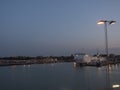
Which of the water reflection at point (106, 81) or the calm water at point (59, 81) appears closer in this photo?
the water reflection at point (106, 81)

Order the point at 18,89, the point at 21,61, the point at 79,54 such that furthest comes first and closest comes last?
1. the point at 21,61
2. the point at 79,54
3. the point at 18,89

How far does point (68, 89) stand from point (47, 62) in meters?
120

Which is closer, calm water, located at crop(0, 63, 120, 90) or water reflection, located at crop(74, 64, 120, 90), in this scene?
water reflection, located at crop(74, 64, 120, 90)

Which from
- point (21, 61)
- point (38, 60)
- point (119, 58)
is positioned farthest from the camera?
point (38, 60)

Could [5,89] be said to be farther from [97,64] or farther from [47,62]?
[47,62]

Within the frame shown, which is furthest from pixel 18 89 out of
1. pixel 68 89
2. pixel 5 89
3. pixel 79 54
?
pixel 79 54

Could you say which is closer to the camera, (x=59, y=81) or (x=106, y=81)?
(x=106, y=81)

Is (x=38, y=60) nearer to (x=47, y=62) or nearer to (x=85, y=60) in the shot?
(x=47, y=62)

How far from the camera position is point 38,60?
490 ft

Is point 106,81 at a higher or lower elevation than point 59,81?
higher

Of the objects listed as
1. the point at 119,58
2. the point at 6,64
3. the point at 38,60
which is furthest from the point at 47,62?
the point at 119,58

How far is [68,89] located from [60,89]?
823 millimetres

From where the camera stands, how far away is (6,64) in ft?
415

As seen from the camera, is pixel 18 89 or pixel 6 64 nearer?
pixel 18 89
